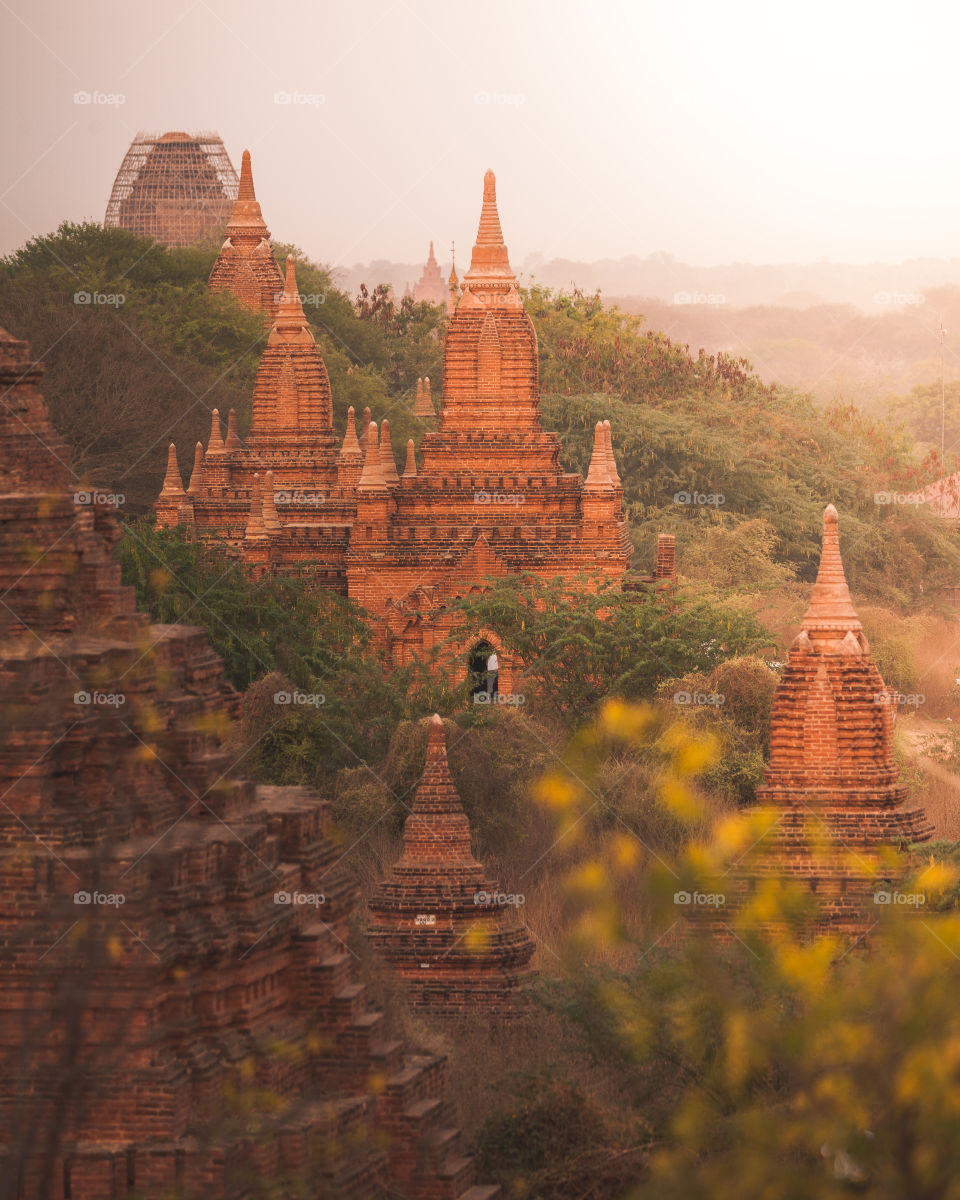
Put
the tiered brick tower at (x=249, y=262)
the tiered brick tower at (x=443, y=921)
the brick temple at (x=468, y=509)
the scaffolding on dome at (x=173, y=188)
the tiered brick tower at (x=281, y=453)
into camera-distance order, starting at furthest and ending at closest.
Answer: the scaffolding on dome at (x=173, y=188), the tiered brick tower at (x=249, y=262), the tiered brick tower at (x=281, y=453), the brick temple at (x=468, y=509), the tiered brick tower at (x=443, y=921)

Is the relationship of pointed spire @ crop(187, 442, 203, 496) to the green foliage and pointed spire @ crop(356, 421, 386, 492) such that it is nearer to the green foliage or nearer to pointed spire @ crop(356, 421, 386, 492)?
pointed spire @ crop(356, 421, 386, 492)

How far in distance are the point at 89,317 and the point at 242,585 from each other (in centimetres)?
2865

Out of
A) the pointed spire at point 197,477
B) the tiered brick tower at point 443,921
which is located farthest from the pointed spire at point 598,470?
the tiered brick tower at point 443,921

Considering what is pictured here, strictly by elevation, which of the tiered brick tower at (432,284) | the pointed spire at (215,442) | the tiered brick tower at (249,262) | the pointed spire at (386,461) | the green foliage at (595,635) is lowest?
the tiered brick tower at (432,284)

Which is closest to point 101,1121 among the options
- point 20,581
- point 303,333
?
point 20,581

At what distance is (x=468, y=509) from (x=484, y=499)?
33cm

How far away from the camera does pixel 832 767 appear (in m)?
29.1

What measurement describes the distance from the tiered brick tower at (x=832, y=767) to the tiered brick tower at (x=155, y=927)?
7566 mm

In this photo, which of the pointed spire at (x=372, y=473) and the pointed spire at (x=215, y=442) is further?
the pointed spire at (x=215, y=442)

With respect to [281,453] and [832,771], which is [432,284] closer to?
[281,453]

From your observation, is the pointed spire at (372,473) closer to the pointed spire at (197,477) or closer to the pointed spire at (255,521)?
the pointed spire at (255,521)

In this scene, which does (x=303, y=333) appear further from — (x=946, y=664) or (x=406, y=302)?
(x=406, y=302)

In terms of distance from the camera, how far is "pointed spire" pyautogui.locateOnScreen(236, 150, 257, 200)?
71.1 meters

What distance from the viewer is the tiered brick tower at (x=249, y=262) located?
241 ft
